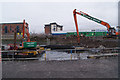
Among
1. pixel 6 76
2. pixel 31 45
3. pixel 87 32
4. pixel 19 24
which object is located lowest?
pixel 6 76

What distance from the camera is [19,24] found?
47.0 m

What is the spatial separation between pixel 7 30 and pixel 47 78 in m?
53.4

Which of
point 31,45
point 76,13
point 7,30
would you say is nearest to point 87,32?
point 76,13

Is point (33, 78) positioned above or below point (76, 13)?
below

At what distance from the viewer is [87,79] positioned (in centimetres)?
415

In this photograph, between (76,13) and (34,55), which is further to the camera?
(76,13)

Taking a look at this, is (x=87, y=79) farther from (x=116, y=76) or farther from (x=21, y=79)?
(x=21, y=79)

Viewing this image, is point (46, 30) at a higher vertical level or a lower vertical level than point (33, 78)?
higher

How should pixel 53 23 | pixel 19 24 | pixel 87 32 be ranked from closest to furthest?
1. pixel 87 32
2. pixel 19 24
3. pixel 53 23

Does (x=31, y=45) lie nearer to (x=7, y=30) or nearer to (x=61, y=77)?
(x=61, y=77)

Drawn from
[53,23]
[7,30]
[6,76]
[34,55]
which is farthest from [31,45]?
[53,23]

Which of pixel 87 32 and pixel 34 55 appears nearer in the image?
pixel 34 55

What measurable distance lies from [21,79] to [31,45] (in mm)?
7103

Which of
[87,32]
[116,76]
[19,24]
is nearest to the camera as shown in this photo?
[116,76]
